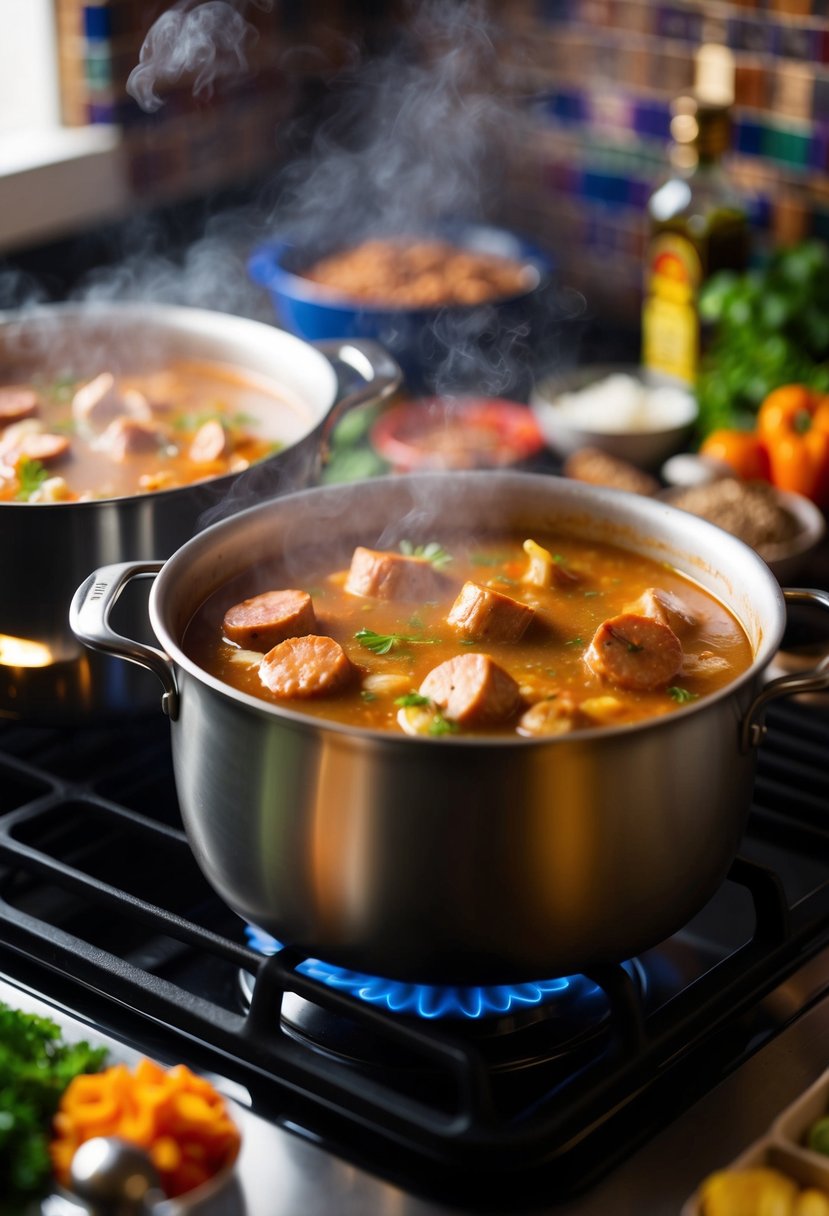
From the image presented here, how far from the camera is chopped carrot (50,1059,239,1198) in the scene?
1001 millimetres

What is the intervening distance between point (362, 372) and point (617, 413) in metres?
0.68

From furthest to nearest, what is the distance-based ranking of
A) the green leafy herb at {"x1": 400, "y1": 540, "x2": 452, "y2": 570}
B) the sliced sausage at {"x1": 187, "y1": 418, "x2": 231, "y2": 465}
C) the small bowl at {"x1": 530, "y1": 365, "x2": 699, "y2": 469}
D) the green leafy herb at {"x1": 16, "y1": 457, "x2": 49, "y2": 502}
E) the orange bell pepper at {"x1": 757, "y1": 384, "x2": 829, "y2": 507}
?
the small bowl at {"x1": 530, "y1": 365, "x2": 699, "y2": 469} → the orange bell pepper at {"x1": 757, "y1": 384, "x2": 829, "y2": 507} → the sliced sausage at {"x1": 187, "y1": 418, "x2": 231, "y2": 465} → the green leafy herb at {"x1": 16, "y1": 457, "x2": 49, "y2": 502} → the green leafy herb at {"x1": 400, "y1": 540, "x2": 452, "y2": 570}

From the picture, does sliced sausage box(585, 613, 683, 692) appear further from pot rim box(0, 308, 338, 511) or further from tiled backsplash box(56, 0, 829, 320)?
tiled backsplash box(56, 0, 829, 320)

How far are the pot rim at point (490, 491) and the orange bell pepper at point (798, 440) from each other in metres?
0.79

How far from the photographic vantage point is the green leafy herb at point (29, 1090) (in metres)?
1.01

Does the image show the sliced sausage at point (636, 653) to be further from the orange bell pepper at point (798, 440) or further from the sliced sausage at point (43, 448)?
the orange bell pepper at point (798, 440)

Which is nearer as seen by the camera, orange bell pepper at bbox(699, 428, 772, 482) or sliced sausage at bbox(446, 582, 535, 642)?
sliced sausage at bbox(446, 582, 535, 642)

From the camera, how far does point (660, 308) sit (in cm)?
255

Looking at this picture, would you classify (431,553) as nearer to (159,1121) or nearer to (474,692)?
(474,692)

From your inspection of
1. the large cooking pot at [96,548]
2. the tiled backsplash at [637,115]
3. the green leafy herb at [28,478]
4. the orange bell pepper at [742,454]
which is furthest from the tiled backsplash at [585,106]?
the green leafy herb at [28,478]

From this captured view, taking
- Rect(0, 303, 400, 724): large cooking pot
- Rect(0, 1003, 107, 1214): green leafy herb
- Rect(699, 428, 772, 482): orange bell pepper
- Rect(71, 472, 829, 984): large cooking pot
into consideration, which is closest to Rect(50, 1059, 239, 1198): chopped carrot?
Rect(0, 1003, 107, 1214): green leafy herb

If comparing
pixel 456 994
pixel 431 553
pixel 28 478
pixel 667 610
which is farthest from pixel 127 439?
pixel 456 994

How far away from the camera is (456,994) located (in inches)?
49.7

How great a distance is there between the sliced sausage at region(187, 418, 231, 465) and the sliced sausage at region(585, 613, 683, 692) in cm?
62
